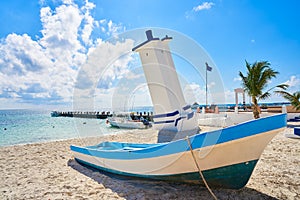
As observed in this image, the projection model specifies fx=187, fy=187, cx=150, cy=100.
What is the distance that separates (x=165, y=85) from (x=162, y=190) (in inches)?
245

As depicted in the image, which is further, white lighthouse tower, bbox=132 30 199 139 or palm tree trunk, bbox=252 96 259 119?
palm tree trunk, bbox=252 96 259 119

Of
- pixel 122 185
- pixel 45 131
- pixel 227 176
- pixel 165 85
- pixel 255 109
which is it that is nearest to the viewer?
pixel 227 176

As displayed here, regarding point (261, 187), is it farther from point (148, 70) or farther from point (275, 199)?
point (148, 70)

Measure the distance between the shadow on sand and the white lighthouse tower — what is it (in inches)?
218

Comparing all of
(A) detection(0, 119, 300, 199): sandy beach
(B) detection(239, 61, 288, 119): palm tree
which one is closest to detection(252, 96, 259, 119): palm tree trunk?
(B) detection(239, 61, 288, 119): palm tree

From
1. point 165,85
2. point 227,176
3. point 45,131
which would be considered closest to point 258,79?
point 165,85

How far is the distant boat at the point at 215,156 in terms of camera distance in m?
2.43

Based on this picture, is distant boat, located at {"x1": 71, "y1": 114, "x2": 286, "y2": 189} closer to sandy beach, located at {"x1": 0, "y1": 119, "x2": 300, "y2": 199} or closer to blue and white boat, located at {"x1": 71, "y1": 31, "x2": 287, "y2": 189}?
blue and white boat, located at {"x1": 71, "y1": 31, "x2": 287, "y2": 189}

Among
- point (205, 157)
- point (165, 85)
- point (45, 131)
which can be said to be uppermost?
point (165, 85)

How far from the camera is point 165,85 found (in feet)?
29.1

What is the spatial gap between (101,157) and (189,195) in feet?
6.63

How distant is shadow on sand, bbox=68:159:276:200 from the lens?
2.79m

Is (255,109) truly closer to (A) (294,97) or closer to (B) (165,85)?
(A) (294,97)

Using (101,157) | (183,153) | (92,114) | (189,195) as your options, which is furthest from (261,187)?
(92,114)
